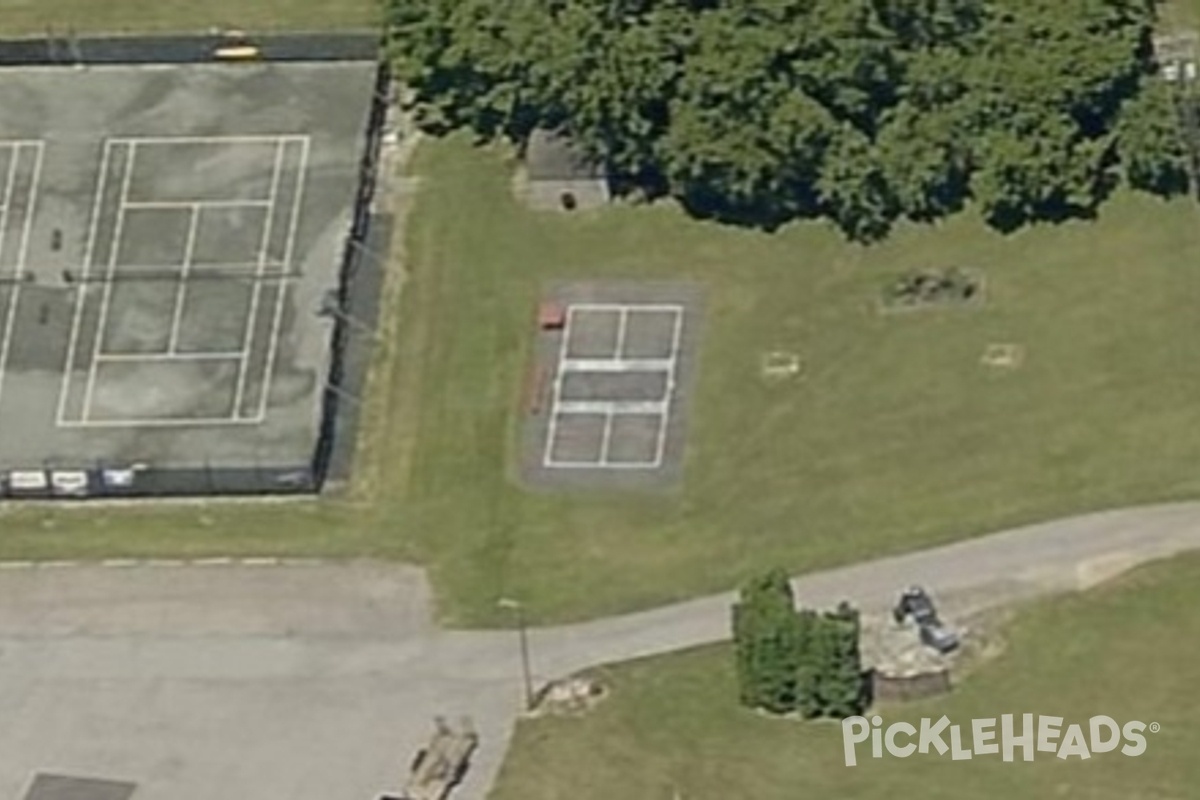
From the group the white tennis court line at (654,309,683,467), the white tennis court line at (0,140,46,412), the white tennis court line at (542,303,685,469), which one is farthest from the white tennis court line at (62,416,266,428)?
the white tennis court line at (654,309,683,467)

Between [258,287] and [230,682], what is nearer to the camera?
[230,682]

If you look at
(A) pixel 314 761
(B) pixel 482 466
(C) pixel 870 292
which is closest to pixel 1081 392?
(C) pixel 870 292

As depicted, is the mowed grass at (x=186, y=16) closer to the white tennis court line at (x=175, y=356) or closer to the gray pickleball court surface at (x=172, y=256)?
the gray pickleball court surface at (x=172, y=256)

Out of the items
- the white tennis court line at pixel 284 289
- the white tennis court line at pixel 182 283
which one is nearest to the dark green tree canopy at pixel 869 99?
the white tennis court line at pixel 284 289

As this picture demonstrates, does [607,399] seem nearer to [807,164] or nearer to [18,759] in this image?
[807,164]

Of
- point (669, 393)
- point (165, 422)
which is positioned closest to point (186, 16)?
point (165, 422)

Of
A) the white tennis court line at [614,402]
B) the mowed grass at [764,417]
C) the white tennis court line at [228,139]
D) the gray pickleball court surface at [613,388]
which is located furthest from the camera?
the white tennis court line at [228,139]

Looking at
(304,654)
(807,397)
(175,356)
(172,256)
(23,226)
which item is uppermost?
(23,226)

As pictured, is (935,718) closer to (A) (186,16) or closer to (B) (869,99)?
A: (B) (869,99)
